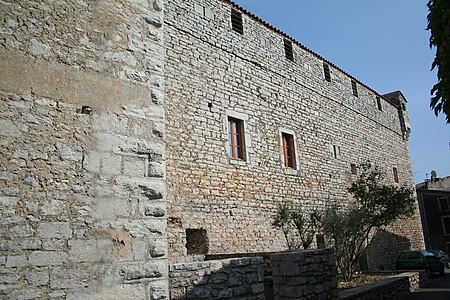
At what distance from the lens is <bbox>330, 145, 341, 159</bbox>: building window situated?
13.2m

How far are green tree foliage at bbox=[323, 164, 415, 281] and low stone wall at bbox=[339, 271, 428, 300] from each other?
4.47 ft

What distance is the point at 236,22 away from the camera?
10391 millimetres

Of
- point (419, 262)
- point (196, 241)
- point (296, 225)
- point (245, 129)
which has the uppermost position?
point (245, 129)

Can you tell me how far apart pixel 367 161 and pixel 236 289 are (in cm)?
1235

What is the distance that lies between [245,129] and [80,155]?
6.72 m

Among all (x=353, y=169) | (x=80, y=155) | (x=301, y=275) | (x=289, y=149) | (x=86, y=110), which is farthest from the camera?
(x=353, y=169)

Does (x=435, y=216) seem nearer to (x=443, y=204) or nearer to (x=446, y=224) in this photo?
(x=446, y=224)

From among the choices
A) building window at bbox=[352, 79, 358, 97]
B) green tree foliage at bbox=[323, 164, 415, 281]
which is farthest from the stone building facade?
building window at bbox=[352, 79, 358, 97]

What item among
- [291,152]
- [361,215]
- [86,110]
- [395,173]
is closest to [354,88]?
[395,173]

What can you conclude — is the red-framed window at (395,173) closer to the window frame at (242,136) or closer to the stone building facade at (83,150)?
the window frame at (242,136)

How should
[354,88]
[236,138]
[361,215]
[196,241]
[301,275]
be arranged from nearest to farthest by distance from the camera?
[301,275], [196,241], [236,138], [361,215], [354,88]

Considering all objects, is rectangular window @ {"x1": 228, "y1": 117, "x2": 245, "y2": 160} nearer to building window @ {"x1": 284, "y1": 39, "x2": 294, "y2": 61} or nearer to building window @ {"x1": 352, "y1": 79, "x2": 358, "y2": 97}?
building window @ {"x1": 284, "y1": 39, "x2": 294, "y2": 61}

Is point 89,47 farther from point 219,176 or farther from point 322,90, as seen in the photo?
point 322,90

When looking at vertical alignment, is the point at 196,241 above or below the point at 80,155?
below
